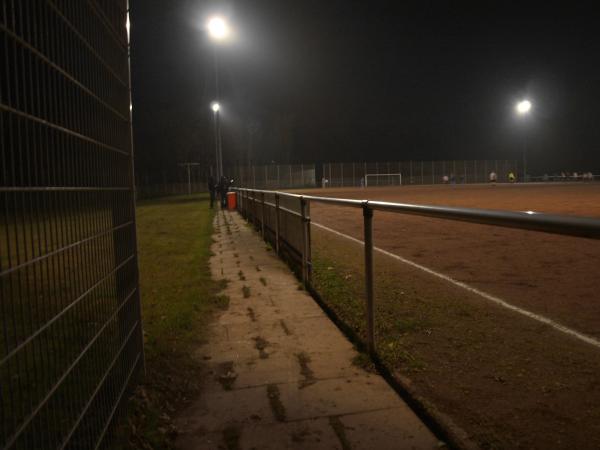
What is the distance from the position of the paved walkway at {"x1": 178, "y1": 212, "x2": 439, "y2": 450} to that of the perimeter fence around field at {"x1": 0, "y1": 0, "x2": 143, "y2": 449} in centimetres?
59

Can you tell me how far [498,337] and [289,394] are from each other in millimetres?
2024

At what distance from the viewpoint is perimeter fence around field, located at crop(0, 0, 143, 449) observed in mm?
1516

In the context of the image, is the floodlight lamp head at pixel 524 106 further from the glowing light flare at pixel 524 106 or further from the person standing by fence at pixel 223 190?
the person standing by fence at pixel 223 190

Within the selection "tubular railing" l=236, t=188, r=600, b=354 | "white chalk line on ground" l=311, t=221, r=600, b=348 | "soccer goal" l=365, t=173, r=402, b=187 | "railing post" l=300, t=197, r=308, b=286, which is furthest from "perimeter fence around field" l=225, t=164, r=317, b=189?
"railing post" l=300, t=197, r=308, b=286

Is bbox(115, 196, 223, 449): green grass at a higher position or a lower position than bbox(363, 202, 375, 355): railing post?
lower

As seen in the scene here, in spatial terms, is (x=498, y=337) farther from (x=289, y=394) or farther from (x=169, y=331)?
(x=169, y=331)

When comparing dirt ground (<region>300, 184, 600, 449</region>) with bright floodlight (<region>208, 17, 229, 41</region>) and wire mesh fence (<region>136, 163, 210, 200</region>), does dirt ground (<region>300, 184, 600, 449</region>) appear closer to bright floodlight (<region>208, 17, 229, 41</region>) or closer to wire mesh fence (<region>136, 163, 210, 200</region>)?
bright floodlight (<region>208, 17, 229, 41</region>)

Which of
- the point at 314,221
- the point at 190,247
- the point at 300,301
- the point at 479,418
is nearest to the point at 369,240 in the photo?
the point at 479,418

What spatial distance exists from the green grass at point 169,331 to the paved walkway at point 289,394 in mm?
138

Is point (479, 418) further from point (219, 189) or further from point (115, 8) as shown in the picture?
point (219, 189)

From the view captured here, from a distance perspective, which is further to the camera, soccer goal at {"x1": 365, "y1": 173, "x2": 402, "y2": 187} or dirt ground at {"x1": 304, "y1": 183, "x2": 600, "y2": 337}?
soccer goal at {"x1": 365, "y1": 173, "x2": 402, "y2": 187}

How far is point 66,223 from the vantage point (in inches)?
78.2

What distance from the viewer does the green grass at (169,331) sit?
2820mm

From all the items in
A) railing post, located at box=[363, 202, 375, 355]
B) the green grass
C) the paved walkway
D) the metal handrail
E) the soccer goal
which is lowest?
the paved walkway
